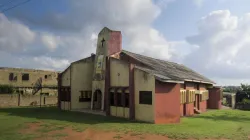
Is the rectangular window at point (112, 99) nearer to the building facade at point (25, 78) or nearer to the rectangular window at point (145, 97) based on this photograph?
the rectangular window at point (145, 97)

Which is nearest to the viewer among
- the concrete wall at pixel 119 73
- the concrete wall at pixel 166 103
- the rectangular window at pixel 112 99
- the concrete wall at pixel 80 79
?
the concrete wall at pixel 166 103

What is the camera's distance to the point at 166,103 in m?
18.2

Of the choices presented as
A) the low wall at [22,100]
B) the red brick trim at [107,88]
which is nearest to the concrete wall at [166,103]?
the red brick trim at [107,88]

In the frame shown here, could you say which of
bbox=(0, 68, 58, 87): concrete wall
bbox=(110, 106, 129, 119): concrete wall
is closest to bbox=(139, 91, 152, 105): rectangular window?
bbox=(110, 106, 129, 119): concrete wall

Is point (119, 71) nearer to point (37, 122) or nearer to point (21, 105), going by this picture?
point (37, 122)

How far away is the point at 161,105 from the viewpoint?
17.9 metres

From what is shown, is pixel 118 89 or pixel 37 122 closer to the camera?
pixel 37 122

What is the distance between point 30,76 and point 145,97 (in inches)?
1262

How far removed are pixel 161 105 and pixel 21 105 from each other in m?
21.1

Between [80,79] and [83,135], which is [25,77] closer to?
[80,79]

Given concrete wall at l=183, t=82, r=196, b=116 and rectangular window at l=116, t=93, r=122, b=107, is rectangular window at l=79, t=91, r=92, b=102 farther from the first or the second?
concrete wall at l=183, t=82, r=196, b=116

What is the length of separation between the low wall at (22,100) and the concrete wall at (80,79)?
8699 mm

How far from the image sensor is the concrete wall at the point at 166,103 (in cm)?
1769

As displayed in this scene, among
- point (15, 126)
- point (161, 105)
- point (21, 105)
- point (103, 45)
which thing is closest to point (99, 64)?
point (103, 45)
